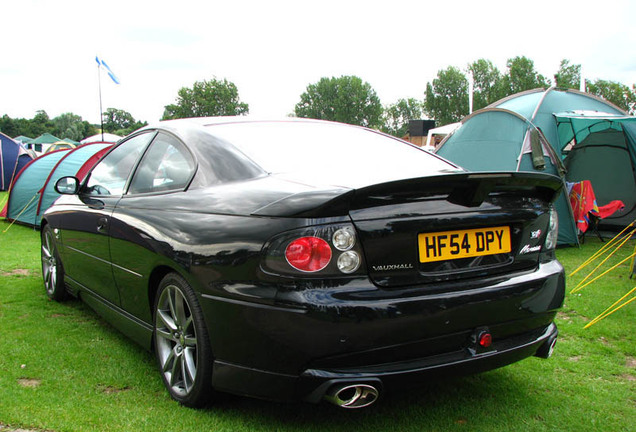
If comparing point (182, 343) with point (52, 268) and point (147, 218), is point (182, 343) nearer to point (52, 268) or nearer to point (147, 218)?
point (147, 218)

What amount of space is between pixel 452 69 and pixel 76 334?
291ft

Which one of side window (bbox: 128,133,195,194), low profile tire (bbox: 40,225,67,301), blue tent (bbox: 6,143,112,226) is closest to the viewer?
side window (bbox: 128,133,195,194)

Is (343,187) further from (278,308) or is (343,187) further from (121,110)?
(121,110)

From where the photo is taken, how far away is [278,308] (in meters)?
2.05

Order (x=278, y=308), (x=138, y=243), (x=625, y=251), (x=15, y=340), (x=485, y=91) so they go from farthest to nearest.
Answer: (x=485, y=91) < (x=625, y=251) < (x=15, y=340) < (x=138, y=243) < (x=278, y=308)

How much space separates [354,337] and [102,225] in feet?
6.76

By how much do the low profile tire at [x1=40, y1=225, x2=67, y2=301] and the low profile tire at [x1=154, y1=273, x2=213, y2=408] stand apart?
2.07 metres

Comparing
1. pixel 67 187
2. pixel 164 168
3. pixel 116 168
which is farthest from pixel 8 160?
pixel 164 168

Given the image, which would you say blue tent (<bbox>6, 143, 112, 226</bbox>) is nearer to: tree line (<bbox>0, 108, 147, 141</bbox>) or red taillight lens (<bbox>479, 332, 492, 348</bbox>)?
red taillight lens (<bbox>479, 332, 492, 348</bbox>)

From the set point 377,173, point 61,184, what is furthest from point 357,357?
point 61,184

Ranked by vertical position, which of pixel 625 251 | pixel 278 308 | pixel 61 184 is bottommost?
pixel 625 251

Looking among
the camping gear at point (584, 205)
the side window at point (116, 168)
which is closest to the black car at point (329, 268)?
the side window at point (116, 168)

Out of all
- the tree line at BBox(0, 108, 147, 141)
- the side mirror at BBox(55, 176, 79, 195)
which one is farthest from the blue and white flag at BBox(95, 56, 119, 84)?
the tree line at BBox(0, 108, 147, 141)

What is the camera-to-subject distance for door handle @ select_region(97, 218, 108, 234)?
11.0 feet
